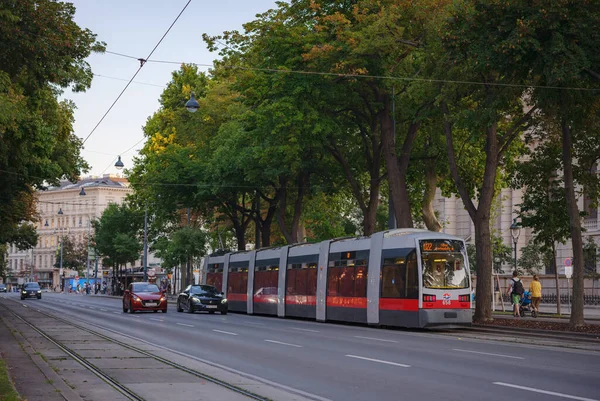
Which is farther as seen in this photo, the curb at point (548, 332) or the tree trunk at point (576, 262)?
the tree trunk at point (576, 262)

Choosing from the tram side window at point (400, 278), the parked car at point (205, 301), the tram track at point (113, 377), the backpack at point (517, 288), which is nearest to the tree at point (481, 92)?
the tram side window at point (400, 278)

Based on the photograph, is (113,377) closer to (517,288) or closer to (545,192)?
(545,192)

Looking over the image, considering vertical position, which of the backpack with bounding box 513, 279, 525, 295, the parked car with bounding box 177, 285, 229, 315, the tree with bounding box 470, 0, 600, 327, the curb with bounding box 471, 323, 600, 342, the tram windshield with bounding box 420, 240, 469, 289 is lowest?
the curb with bounding box 471, 323, 600, 342

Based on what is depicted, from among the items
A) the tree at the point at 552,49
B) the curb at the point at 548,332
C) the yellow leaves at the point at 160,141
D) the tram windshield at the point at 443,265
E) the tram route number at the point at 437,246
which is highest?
the yellow leaves at the point at 160,141

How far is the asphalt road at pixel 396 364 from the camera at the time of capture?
12.6 metres

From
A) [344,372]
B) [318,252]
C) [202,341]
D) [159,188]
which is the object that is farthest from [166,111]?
[344,372]

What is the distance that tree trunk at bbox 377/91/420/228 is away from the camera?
1379 inches

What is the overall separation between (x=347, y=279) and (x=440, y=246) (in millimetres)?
5365

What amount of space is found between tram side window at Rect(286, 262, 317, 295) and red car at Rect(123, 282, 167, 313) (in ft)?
23.6

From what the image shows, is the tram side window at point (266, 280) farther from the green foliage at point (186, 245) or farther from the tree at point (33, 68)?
the green foliage at point (186, 245)

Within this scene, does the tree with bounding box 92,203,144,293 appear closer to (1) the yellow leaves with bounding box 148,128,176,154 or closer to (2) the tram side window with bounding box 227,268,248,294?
(1) the yellow leaves with bounding box 148,128,176,154

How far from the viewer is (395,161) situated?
3506 cm

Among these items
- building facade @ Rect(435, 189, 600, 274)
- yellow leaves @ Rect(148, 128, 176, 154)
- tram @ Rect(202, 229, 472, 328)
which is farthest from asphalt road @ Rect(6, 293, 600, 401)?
building facade @ Rect(435, 189, 600, 274)

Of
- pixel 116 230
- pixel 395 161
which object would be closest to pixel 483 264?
pixel 395 161
